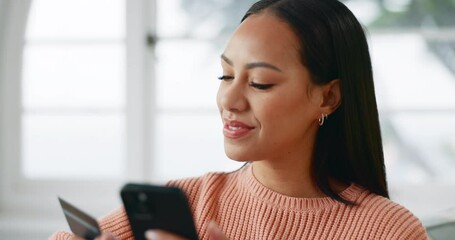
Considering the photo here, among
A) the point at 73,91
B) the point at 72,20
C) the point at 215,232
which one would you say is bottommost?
the point at 215,232

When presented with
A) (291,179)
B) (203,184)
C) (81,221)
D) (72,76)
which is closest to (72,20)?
(72,76)

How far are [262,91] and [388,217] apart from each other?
1.11 feet

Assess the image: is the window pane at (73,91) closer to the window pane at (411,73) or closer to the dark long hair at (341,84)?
the window pane at (411,73)

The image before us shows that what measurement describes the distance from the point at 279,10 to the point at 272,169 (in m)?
0.31

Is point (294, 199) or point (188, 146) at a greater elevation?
point (294, 199)

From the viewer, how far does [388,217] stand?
132 centimetres

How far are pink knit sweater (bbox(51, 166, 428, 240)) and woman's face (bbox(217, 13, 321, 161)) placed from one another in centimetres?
14

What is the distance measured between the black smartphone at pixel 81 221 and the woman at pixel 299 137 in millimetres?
218

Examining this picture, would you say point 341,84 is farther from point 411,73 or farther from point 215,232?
point 411,73

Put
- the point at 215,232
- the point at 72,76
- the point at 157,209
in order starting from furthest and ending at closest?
the point at 72,76, the point at 215,232, the point at 157,209

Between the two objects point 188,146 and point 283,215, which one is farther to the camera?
point 188,146

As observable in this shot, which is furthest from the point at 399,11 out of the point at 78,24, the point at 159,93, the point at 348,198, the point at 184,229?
the point at 184,229

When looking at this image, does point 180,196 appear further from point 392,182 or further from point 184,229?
point 392,182

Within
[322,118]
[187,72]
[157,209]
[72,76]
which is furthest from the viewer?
[72,76]
